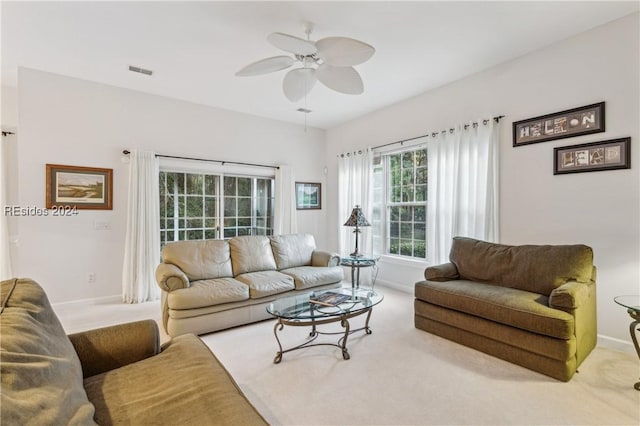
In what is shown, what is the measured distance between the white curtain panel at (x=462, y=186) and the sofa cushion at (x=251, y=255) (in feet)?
7.34

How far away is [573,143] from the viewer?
9.63ft

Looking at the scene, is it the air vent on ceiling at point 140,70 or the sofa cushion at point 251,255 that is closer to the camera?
the air vent on ceiling at point 140,70

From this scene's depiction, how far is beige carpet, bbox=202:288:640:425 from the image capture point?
1819 mm

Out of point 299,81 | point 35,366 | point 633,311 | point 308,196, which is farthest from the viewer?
point 308,196

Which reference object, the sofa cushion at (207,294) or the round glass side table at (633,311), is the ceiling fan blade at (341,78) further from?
the round glass side table at (633,311)

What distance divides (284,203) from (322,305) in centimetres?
297

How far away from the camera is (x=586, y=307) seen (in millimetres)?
2369

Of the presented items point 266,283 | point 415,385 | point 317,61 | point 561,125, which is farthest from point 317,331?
point 561,125

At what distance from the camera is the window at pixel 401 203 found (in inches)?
176

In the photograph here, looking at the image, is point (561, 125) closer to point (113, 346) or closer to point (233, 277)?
point (233, 277)

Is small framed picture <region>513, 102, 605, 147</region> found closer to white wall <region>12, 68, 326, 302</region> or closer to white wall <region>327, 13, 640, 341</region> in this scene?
white wall <region>327, 13, 640, 341</region>

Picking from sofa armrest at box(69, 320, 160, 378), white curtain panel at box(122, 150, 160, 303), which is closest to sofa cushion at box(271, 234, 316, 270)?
white curtain panel at box(122, 150, 160, 303)

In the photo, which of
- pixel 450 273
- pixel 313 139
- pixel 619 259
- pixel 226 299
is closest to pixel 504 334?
pixel 450 273

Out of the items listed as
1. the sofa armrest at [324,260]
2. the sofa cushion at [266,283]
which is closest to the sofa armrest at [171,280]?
the sofa cushion at [266,283]
